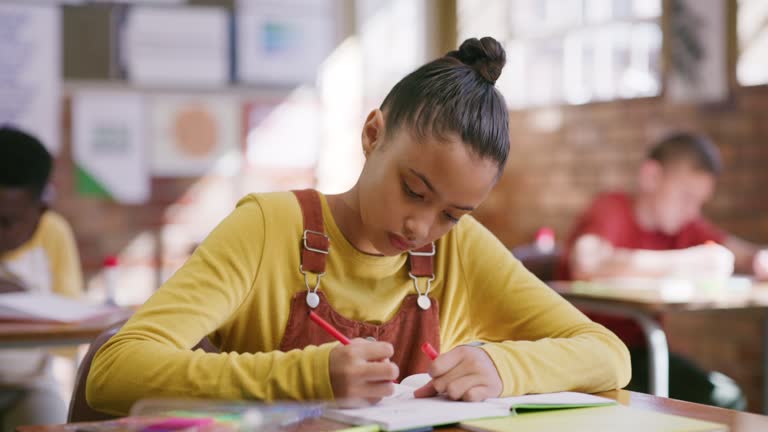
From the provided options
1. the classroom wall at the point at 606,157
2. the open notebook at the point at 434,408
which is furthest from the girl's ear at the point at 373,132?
the classroom wall at the point at 606,157

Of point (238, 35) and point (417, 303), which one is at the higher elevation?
point (238, 35)

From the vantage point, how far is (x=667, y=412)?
3.80 ft

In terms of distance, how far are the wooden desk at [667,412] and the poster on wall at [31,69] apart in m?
3.66

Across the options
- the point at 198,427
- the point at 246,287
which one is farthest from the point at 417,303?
the point at 198,427

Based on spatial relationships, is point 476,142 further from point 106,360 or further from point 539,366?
point 106,360

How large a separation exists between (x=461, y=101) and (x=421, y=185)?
0.14 metres

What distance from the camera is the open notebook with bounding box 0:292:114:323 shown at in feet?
7.57

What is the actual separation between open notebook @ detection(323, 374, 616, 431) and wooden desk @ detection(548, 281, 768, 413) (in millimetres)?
1666

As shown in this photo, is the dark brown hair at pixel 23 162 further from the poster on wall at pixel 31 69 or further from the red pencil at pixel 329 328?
the red pencil at pixel 329 328

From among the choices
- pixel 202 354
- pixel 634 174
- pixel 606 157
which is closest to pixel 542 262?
pixel 634 174

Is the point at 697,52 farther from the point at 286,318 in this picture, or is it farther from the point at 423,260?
the point at 286,318

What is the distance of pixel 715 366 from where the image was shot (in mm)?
4328

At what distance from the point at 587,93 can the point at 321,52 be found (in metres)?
1.35

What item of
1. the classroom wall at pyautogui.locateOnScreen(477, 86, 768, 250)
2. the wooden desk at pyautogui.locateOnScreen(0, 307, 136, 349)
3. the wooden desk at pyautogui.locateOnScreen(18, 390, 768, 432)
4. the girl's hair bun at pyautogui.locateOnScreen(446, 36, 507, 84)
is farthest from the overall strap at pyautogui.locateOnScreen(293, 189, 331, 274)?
the classroom wall at pyautogui.locateOnScreen(477, 86, 768, 250)
